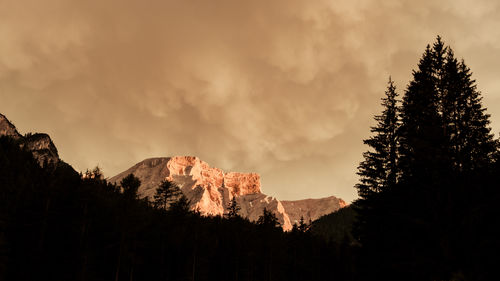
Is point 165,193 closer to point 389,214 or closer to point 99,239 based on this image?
point 99,239

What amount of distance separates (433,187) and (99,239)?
1233 inches

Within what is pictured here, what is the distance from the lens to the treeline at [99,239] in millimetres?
30156

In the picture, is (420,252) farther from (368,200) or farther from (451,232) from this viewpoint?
(368,200)

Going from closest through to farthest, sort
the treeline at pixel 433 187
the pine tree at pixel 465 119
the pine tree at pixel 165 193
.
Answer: the treeline at pixel 433 187 → the pine tree at pixel 465 119 → the pine tree at pixel 165 193

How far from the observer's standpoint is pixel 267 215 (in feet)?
226

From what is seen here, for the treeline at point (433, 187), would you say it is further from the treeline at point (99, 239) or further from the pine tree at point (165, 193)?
the pine tree at point (165, 193)

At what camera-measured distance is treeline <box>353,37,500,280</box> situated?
→ 58.1ft

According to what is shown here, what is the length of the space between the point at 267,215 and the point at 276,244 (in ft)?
22.7

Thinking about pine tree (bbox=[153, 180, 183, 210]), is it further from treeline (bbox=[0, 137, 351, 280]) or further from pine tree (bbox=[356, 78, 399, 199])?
pine tree (bbox=[356, 78, 399, 199])

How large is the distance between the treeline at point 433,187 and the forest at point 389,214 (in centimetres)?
8

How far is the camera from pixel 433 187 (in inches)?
742


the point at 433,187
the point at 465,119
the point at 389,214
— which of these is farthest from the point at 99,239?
the point at 465,119

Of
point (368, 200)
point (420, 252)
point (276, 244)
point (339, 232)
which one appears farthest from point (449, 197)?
point (339, 232)

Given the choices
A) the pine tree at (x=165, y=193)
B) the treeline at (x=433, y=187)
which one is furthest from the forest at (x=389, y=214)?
the pine tree at (x=165, y=193)
